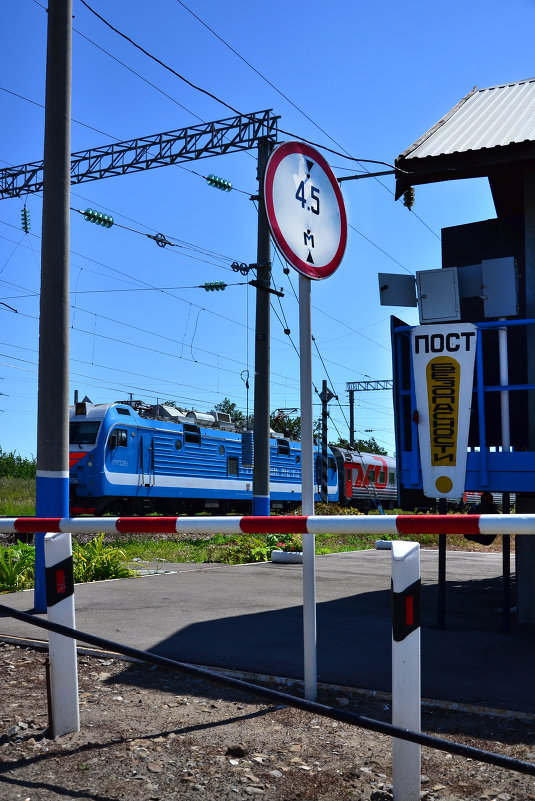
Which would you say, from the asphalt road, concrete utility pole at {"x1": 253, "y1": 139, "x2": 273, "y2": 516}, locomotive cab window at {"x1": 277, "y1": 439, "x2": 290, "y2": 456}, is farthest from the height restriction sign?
locomotive cab window at {"x1": 277, "y1": 439, "x2": 290, "y2": 456}

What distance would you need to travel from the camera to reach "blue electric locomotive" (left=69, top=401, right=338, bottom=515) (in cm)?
2288

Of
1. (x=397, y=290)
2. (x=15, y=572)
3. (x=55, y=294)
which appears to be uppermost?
(x=55, y=294)

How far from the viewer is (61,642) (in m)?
3.68

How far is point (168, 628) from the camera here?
6.27 m

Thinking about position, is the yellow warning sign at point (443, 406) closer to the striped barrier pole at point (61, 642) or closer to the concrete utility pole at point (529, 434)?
the concrete utility pole at point (529, 434)

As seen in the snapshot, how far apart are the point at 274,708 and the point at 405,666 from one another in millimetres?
1544

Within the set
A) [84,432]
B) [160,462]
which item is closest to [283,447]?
[160,462]

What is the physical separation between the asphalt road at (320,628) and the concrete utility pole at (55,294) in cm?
111

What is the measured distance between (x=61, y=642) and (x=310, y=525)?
1.35 metres

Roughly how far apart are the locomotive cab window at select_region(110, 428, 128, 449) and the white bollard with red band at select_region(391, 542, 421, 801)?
819 inches

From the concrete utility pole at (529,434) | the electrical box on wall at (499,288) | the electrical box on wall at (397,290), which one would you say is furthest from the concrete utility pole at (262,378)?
the electrical box on wall at (499,288)

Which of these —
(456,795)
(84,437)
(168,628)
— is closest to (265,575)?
(168,628)

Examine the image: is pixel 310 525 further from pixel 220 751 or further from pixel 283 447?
pixel 283 447

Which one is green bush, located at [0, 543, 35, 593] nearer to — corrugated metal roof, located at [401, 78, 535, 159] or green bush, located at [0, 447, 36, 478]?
corrugated metal roof, located at [401, 78, 535, 159]
